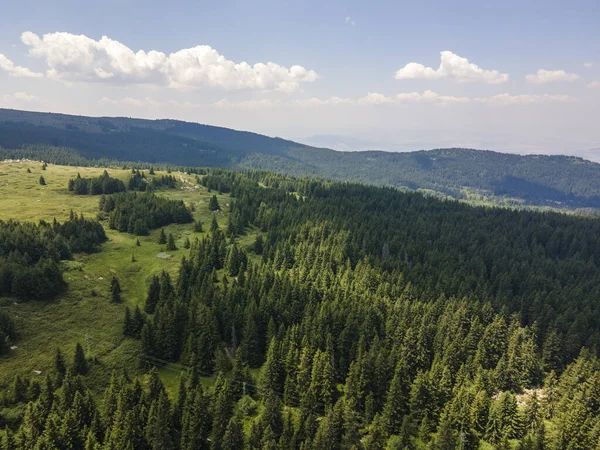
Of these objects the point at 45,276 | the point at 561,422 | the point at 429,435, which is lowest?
the point at 429,435

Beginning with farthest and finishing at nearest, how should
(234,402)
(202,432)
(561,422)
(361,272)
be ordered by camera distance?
(361,272) < (234,402) < (561,422) < (202,432)

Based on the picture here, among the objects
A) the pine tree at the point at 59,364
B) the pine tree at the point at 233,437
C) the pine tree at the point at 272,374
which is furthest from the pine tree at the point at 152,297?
the pine tree at the point at 233,437

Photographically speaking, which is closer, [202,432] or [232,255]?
[202,432]

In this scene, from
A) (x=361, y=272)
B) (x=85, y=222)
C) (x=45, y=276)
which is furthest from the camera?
(x=85, y=222)

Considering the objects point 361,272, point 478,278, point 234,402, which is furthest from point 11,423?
point 478,278

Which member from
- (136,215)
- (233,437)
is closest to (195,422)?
(233,437)

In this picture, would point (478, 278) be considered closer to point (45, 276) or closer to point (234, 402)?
point (234, 402)

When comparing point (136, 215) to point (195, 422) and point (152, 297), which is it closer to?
point (152, 297)
